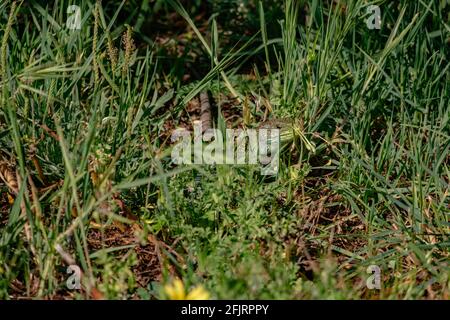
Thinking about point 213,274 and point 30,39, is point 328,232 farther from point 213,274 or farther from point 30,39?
point 30,39

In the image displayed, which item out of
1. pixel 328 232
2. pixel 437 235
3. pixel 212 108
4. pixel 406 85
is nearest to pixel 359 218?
pixel 328 232

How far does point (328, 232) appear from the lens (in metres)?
2.69

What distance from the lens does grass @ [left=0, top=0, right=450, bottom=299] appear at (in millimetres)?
2279

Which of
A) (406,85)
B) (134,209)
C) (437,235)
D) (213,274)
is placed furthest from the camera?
(406,85)

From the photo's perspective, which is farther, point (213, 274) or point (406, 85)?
point (406, 85)

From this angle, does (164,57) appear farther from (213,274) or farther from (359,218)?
(213,274)

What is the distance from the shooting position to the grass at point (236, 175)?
2279 mm

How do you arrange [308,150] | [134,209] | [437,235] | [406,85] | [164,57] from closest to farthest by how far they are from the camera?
[437,235], [134,209], [308,150], [406,85], [164,57]

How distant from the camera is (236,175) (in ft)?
8.37

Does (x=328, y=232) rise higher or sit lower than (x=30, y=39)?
lower

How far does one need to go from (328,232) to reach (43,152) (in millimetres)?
918

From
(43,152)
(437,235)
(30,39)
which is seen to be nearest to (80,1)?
(30,39)
